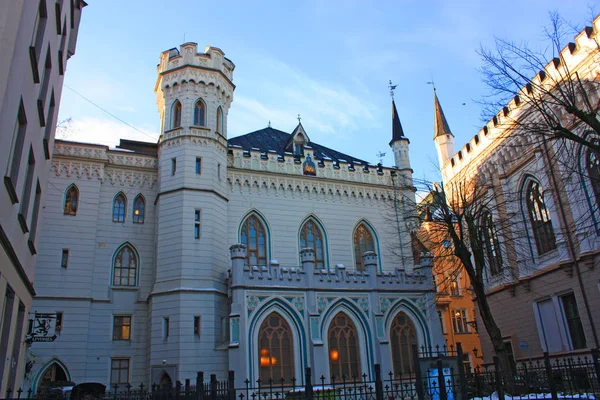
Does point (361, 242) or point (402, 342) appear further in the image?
point (361, 242)

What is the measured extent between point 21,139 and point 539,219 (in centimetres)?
2069

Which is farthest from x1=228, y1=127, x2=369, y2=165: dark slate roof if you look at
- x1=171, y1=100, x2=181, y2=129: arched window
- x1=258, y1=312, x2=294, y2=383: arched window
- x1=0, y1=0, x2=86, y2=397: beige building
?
x1=0, y1=0, x2=86, y2=397: beige building

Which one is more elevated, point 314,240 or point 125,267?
point 314,240

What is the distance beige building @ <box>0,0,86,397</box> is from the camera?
26.3ft

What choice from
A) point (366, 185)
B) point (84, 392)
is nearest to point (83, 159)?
point (84, 392)

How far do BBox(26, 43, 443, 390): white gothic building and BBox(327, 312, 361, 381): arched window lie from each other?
0.05m

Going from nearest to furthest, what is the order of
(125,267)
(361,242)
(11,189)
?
(11,189), (125,267), (361,242)

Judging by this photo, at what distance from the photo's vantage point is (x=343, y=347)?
21766 mm

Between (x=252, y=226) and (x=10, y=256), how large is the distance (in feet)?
52.7

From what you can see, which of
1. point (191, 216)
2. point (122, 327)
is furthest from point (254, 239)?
point (122, 327)

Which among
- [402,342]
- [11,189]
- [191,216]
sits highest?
[191,216]

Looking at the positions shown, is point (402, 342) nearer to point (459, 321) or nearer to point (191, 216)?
point (191, 216)

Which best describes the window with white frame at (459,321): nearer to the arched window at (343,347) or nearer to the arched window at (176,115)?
the arched window at (343,347)

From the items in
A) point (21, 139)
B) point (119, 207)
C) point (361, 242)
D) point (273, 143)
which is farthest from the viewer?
point (273, 143)
